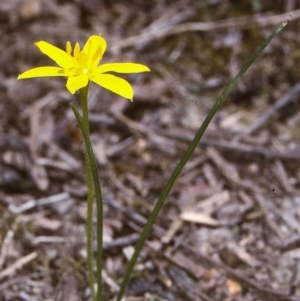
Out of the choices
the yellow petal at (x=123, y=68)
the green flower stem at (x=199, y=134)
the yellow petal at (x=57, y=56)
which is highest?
the yellow petal at (x=57, y=56)

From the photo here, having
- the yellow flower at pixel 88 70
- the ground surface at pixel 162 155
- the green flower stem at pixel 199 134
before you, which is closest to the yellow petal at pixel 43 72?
the yellow flower at pixel 88 70

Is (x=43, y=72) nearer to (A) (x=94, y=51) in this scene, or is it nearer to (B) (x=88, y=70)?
(B) (x=88, y=70)

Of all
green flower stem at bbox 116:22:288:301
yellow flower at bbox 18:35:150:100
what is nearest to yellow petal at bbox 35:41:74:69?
yellow flower at bbox 18:35:150:100

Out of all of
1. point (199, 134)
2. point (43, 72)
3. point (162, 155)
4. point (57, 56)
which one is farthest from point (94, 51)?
point (162, 155)

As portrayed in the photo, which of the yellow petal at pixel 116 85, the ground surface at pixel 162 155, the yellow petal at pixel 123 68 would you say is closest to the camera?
the yellow petal at pixel 116 85

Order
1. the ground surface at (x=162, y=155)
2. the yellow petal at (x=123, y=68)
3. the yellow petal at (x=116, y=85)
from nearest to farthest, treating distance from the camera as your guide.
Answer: the yellow petal at (x=116, y=85)
the yellow petal at (x=123, y=68)
the ground surface at (x=162, y=155)

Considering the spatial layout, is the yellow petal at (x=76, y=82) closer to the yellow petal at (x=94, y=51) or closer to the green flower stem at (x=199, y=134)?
the yellow petal at (x=94, y=51)

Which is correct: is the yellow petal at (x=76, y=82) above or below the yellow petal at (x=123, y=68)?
below
